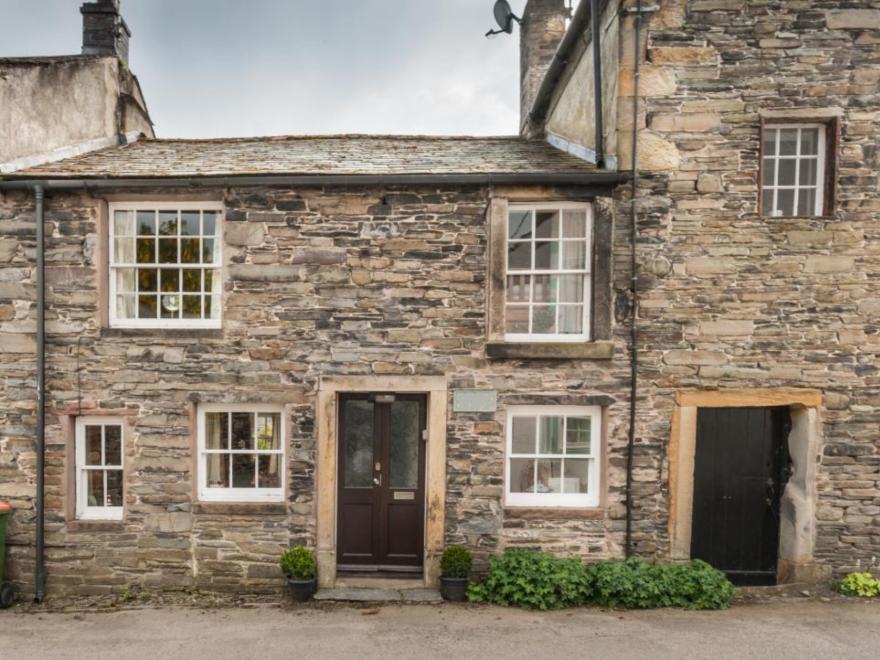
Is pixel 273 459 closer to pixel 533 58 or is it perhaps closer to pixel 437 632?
pixel 437 632

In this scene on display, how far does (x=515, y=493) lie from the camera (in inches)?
268

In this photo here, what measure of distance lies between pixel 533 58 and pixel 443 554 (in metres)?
8.94

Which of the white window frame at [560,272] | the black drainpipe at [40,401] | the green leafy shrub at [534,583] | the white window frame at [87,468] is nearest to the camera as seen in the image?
the green leafy shrub at [534,583]

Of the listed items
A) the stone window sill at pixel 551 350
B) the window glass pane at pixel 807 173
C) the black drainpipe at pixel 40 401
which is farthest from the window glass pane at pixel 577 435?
the black drainpipe at pixel 40 401

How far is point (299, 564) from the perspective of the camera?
20.7ft

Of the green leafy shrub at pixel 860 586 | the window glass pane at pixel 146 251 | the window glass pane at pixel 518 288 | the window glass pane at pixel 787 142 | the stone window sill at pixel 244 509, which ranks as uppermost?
the window glass pane at pixel 787 142

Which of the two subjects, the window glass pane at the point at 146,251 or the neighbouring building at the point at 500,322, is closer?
the neighbouring building at the point at 500,322

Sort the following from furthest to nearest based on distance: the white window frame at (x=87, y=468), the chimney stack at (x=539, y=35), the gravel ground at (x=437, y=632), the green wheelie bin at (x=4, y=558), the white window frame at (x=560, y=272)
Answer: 1. the chimney stack at (x=539, y=35)
2. the white window frame at (x=87, y=468)
3. the white window frame at (x=560, y=272)
4. the green wheelie bin at (x=4, y=558)
5. the gravel ground at (x=437, y=632)

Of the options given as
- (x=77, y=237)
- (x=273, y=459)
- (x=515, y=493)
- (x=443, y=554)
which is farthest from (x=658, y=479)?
(x=77, y=237)

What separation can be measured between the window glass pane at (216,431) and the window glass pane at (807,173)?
8.00 metres

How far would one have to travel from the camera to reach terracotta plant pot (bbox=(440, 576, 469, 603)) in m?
6.29

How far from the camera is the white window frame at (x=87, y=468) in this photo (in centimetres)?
661

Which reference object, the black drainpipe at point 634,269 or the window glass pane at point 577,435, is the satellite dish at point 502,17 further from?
the window glass pane at point 577,435

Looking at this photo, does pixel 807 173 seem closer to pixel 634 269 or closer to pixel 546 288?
pixel 634 269
